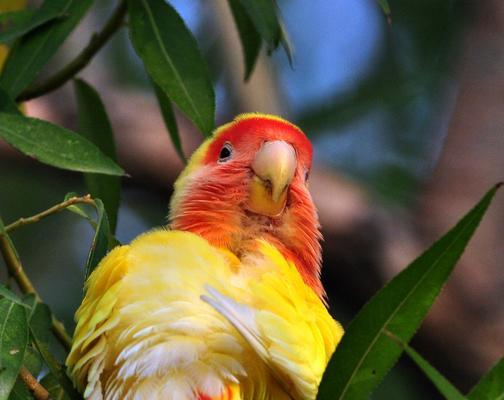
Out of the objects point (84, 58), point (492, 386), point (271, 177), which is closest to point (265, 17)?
point (271, 177)

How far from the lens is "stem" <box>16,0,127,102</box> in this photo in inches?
88.8

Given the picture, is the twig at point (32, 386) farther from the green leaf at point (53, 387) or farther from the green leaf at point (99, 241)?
the green leaf at point (99, 241)

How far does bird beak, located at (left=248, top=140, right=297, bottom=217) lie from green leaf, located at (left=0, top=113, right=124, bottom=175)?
0.41 meters

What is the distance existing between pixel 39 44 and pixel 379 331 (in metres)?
1.12

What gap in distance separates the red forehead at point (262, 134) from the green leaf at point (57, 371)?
72 cm

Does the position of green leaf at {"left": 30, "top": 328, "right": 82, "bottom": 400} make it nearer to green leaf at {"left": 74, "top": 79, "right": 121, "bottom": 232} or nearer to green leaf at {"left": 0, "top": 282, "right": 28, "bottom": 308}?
green leaf at {"left": 0, "top": 282, "right": 28, "bottom": 308}

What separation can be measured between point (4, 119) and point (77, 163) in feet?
0.55

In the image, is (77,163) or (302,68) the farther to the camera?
(302,68)

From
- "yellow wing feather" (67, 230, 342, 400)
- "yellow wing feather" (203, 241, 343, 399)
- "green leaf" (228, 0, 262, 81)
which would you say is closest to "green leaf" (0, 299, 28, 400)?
"yellow wing feather" (67, 230, 342, 400)

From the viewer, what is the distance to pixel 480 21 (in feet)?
13.1

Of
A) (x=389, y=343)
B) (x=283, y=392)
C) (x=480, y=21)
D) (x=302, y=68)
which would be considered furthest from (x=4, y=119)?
(x=302, y=68)

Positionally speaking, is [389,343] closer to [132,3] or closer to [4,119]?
[4,119]

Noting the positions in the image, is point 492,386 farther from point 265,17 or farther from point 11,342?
point 265,17

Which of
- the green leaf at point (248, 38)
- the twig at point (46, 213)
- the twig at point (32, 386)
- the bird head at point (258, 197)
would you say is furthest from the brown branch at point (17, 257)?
the green leaf at point (248, 38)
